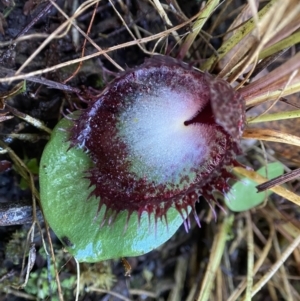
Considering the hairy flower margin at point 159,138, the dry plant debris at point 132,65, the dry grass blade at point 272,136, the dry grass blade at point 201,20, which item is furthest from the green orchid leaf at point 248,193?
the dry grass blade at point 201,20

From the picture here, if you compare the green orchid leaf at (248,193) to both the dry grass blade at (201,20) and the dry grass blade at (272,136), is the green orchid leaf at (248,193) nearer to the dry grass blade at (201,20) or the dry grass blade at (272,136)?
the dry grass blade at (272,136)

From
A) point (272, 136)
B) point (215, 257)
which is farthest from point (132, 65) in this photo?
point (215, 257)

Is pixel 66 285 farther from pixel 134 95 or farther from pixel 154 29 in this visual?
pixel 154 29

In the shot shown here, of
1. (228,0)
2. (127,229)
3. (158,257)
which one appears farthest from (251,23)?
(158,257)

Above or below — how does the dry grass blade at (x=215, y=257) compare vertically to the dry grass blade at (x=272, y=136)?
below

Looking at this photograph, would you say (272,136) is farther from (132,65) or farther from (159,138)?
(132,65)

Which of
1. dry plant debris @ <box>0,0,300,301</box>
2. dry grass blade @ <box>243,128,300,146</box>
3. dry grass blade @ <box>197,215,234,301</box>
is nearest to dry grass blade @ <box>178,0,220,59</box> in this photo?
dry plant debris @ <box>0,0,300,301</box>
